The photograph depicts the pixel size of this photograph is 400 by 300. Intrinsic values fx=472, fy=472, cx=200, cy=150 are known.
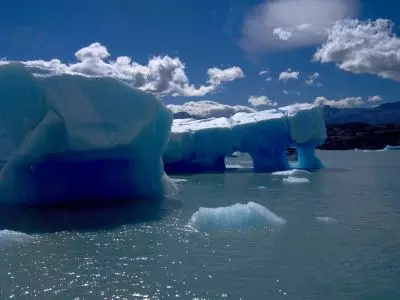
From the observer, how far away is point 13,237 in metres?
8.71

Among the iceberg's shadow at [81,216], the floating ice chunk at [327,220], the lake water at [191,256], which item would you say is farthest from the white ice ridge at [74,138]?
the floating ice chunk at [327,220]

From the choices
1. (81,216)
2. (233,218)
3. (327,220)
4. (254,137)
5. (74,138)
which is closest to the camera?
(233,218)

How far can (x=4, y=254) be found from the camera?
7.62m

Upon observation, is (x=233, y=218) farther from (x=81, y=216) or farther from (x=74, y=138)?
(x=74, y=138)

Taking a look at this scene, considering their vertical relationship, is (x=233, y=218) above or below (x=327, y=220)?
above

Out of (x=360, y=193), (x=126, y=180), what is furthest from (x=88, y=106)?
(x=360, y=193)

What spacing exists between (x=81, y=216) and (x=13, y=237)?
114 inches

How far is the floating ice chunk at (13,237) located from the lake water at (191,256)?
2cm

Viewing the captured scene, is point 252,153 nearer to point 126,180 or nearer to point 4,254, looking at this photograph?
point 126,180

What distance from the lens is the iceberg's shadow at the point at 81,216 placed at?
399 inches

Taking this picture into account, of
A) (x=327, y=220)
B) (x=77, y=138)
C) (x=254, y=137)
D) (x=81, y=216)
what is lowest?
(x=327, y=220)

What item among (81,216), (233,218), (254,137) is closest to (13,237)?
(81,216)

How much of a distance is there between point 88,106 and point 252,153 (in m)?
18.0

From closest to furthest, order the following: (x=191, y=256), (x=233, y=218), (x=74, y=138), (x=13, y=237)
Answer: (x=191, y=256), (x=13, y=237), (x=233, y=218), (x=74, y=138)
